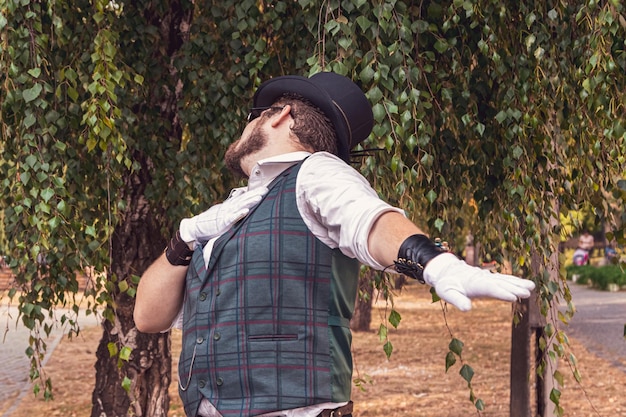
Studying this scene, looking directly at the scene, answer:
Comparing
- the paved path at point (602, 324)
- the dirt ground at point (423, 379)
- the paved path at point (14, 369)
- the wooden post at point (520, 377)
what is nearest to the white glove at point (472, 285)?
the dirt ground at point (423, 379)

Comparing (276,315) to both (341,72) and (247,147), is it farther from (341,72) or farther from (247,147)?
(341,72)

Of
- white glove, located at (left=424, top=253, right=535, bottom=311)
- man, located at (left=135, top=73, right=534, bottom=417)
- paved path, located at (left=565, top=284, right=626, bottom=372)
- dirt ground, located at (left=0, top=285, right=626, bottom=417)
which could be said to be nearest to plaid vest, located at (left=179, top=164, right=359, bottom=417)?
man, located at (left=135, top=73, right=534, bottom=417)

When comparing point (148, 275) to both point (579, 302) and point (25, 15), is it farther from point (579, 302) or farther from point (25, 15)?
Answer: point (579, 302)

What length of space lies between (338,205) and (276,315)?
333mm

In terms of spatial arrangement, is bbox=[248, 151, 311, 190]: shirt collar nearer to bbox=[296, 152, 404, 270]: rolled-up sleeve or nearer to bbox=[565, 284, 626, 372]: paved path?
bbox=[296, 152, 404, 270]: rolled-up sleeve

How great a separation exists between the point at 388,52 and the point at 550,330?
1384mm

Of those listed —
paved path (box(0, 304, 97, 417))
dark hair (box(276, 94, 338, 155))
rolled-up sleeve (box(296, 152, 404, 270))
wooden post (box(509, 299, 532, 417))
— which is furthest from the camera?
paved path (box(0, 304, 97, 417))

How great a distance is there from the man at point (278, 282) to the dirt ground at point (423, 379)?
3557mm

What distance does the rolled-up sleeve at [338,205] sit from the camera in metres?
1.71

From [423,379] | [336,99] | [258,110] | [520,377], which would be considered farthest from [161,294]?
[423,379]

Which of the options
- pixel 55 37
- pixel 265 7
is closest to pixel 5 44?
pixel 55 37

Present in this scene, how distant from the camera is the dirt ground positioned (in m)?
8.08

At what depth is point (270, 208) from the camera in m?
Result: 1.98

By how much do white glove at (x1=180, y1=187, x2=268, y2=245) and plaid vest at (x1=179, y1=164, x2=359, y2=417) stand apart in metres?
0.03
